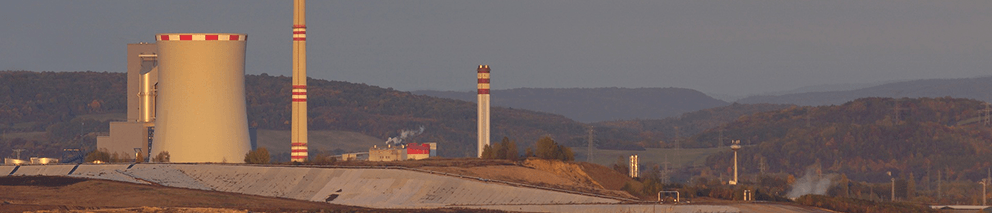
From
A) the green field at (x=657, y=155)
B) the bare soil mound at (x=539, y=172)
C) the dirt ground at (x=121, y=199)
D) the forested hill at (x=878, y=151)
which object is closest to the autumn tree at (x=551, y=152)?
the bare soil mound at (x=539, y=172)

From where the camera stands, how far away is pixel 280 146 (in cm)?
17338

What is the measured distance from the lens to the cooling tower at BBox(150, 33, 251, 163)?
7044 centimetres

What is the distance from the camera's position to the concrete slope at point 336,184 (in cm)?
5622

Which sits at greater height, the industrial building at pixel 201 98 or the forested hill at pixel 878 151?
the industrial building at pixel 201 98

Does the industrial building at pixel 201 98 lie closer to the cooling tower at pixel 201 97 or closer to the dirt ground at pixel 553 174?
the cooling tower at pixel 201 97

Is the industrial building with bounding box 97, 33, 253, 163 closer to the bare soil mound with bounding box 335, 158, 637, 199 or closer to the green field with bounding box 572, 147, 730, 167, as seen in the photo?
the bare soil mound with bounding box 335, 158, 637, 199

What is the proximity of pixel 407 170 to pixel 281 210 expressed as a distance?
11090mm

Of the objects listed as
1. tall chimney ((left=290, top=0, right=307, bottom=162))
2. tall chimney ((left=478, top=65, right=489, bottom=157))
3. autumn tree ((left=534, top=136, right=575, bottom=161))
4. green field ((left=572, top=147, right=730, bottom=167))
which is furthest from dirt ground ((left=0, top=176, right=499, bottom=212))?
green field ((left=572, top=147, right=730, bottom=167))

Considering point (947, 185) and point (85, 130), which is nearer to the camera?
point (947, 185)

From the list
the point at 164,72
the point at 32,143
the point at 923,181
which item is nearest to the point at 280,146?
the point at 32,143

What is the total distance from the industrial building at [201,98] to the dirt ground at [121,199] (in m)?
10.8

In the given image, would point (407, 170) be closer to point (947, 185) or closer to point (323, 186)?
point (323, 186)

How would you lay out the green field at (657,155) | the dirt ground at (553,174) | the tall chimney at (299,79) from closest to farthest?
the dirt ground at (553,174) → the tall chimney at (299,79) → the green field at (657,155)

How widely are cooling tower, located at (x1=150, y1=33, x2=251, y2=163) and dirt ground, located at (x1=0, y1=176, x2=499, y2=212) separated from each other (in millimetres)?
10768
